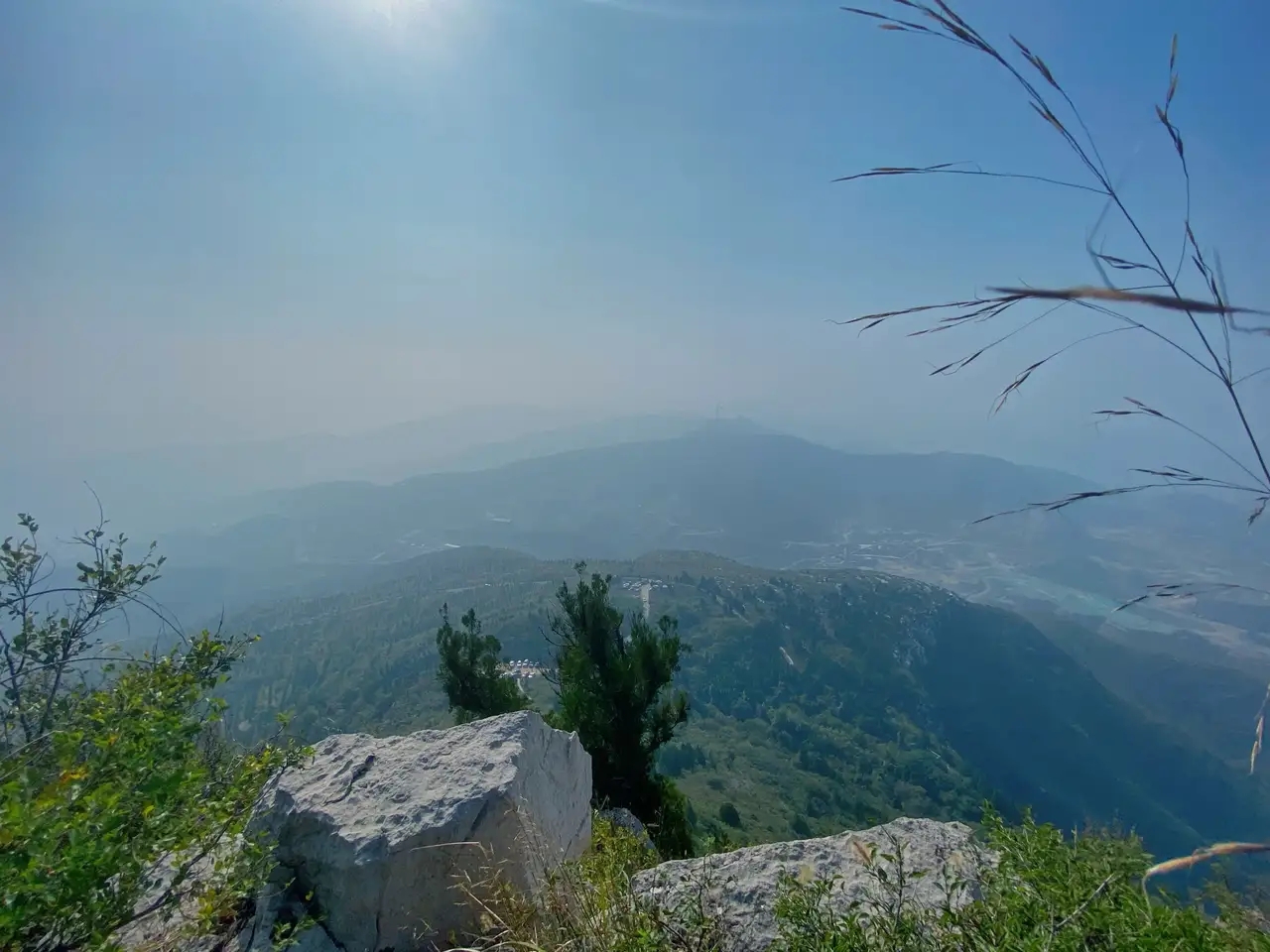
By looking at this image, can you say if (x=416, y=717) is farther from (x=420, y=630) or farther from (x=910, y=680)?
(x=910, y=680)

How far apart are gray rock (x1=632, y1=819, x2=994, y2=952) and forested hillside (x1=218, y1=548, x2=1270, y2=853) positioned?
69409 mm

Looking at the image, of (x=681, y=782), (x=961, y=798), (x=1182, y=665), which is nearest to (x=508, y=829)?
(x=681, y=782)

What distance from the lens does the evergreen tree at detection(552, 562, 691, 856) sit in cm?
1274

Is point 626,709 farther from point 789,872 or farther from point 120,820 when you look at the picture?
point 120,820

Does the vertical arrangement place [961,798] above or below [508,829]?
below

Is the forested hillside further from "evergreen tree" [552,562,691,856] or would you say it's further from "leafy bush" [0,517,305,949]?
"leafy bush" [0,517,305,949]

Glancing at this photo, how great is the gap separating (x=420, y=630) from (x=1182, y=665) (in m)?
203

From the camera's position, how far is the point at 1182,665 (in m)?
170

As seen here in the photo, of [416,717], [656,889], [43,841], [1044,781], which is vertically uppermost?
[43,841]

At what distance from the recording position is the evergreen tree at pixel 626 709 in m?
12.7

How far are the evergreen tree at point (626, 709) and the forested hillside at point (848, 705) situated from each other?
61.0 metres

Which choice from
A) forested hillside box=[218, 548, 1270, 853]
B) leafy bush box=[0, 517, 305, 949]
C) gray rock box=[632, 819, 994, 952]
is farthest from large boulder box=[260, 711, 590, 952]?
forested hillside box=[218, 548, 1270, 853]

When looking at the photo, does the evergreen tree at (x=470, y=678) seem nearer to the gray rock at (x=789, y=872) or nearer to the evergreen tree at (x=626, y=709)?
the evergreen tree at (x=626, y=709)

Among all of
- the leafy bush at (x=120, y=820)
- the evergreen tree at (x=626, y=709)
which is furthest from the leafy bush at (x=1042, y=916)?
the evergreen tree at (x=626, y=709)
